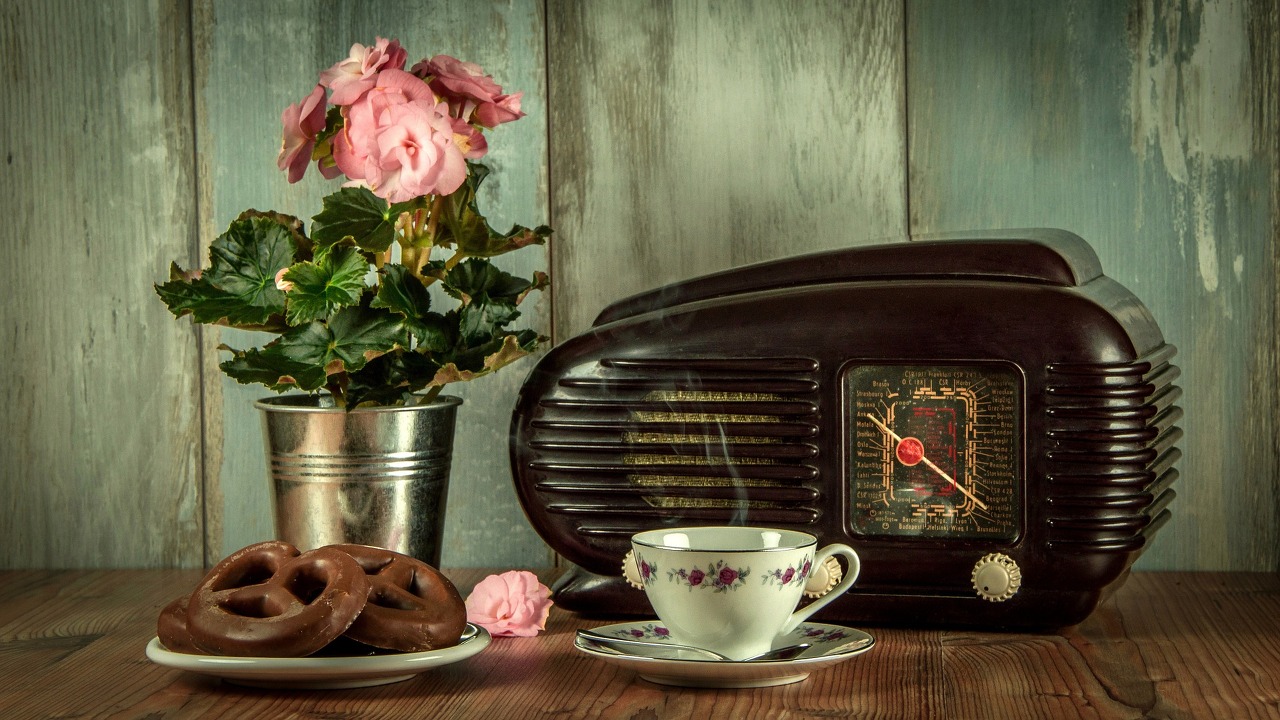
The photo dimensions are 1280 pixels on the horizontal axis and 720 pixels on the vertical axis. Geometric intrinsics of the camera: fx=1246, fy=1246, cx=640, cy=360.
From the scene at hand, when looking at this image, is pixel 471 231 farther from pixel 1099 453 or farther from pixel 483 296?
pixel 1099 453

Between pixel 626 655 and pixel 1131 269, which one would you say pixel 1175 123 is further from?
pixel 626 655

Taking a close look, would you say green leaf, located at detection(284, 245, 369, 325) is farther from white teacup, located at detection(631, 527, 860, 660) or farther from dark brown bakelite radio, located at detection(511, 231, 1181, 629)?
white teacup, located at detection(631, 527, 860, 660)

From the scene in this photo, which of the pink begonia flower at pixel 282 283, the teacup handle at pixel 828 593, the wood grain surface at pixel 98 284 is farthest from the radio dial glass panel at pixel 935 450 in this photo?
the wood grain surface at pixel 98 284

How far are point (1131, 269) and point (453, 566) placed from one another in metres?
0.77

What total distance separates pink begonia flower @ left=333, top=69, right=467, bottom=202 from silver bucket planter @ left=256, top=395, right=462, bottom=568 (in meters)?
0.20

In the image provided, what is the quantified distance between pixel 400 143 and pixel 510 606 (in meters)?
0.38

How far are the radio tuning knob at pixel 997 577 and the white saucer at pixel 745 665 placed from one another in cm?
14

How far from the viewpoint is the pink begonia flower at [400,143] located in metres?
1.02

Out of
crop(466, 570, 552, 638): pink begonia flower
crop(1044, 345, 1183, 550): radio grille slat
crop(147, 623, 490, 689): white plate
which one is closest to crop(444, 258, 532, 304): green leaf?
crop(466, 570, 552, 638): pink begonia flower

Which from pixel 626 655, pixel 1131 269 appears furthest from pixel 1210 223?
pixel 626 655

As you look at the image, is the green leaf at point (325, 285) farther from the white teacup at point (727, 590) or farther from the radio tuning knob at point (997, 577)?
the radio tuning knob at point (997, 577)

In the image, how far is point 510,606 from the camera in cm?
99

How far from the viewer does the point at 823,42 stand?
130 centimetres

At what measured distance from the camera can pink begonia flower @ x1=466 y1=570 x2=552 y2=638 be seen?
988 millimetres
